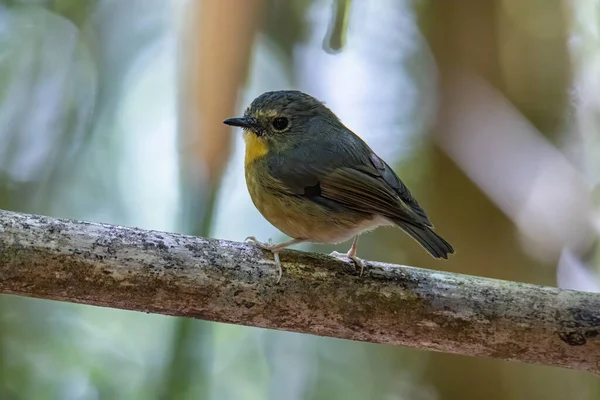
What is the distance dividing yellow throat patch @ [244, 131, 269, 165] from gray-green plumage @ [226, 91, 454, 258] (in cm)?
1

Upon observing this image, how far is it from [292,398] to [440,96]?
189 cm

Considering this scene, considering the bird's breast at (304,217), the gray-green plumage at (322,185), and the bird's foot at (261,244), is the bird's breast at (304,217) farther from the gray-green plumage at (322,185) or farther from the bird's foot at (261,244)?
the bird's foot at (261,244)

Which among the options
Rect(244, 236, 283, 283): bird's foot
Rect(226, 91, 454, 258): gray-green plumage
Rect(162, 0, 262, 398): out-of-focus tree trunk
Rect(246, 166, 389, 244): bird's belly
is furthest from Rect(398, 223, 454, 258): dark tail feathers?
Rect(162, 0, 262, 398): out-of-focus tree trunk

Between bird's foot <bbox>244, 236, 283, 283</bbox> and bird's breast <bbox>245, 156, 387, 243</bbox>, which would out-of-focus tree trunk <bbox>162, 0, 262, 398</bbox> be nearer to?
bird's breast <bbox>245, 156, 387, 243</bbox>

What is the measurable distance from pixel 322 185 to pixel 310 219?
153mm

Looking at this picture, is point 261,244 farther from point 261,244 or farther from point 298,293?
point 298,293

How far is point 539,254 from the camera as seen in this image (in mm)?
3311

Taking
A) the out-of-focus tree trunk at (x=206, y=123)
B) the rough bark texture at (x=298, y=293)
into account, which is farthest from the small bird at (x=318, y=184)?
the rough bark texture at (x=298, y=293)

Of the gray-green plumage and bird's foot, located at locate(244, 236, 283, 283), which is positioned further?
the gray-green plumage

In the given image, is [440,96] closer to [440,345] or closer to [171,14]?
[171,14]

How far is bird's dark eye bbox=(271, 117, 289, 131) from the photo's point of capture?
2881 mm

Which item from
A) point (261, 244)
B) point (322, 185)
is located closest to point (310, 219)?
point (322, 185)

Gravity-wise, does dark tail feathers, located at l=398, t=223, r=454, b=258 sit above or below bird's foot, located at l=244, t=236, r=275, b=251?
above

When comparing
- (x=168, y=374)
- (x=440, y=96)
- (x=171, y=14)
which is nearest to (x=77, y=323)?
(x=168, y=374)
